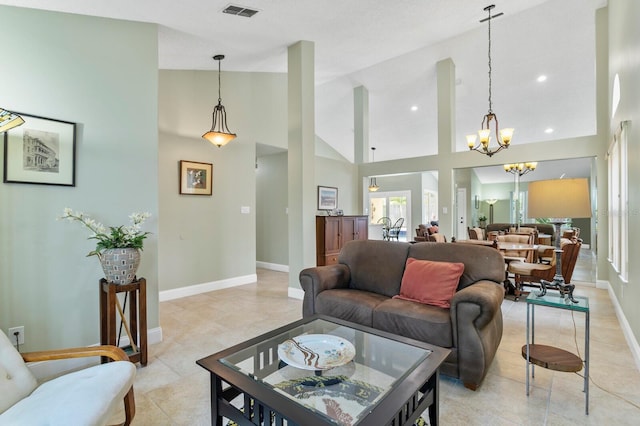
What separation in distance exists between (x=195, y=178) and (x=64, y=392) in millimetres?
3541

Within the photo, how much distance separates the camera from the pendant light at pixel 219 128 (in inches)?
161

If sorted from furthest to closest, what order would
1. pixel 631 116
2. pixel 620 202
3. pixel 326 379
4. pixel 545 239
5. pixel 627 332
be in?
pixel 545 239 → pixel 620 202 → pixel 627 332 → pixel 631 116 → pixel 326 379

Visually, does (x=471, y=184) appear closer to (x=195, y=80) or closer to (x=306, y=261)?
(x=306, y=261)

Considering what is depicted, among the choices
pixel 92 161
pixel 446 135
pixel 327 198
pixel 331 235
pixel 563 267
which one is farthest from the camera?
pixel 327 198

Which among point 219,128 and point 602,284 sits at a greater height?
point 219,128

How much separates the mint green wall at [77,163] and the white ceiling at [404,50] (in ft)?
0.71

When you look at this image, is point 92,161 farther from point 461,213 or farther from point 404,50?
point 461,213

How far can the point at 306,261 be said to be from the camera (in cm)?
437

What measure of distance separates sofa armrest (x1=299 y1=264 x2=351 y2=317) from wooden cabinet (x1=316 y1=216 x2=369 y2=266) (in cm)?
253

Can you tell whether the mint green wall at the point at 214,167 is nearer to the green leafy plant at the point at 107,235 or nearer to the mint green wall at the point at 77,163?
the mint green wall at the point at 77,163

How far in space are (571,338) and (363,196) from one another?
501 cm

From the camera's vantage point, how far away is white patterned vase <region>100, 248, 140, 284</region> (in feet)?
7.45

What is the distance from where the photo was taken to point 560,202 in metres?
2.22

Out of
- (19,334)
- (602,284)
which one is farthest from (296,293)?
(602,284)
